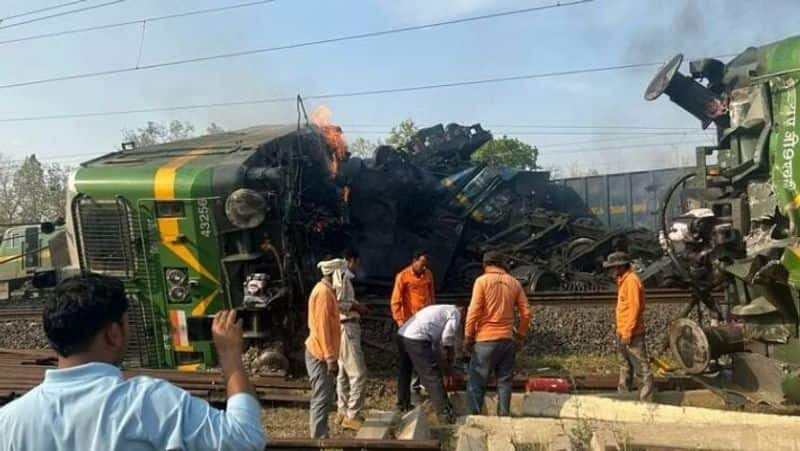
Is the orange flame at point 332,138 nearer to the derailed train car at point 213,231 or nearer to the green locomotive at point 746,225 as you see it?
the derailed train car at point 213,231

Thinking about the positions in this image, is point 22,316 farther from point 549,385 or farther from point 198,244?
point 549,385

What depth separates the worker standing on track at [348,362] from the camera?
6.45m

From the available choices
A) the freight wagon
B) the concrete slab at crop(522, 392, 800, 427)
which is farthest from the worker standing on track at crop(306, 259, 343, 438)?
the freight wagon

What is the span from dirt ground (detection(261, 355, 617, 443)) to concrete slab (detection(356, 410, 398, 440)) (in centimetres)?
37

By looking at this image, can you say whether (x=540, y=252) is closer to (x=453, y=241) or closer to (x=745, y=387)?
(x=453, y=241)

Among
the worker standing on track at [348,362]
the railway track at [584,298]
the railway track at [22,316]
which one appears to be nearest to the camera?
the worker standing on track at [348,362]

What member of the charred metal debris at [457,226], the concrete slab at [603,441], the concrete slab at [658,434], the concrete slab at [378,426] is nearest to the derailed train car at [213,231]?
the charred metal debris at [457,226]

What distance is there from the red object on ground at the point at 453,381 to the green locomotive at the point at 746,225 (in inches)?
78.3

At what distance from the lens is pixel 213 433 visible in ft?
6.02

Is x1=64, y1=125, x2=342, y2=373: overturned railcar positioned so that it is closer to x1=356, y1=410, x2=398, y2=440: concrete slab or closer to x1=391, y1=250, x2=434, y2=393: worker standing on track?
x1=391, y1=250, x2=434, y2=393: worker standing on track

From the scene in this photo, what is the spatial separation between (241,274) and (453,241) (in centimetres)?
431

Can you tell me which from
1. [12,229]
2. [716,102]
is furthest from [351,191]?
[12,229]

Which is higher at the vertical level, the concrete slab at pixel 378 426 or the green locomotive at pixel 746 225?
the green locomotive at pixel 746 225

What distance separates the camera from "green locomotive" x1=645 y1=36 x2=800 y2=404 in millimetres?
5391
